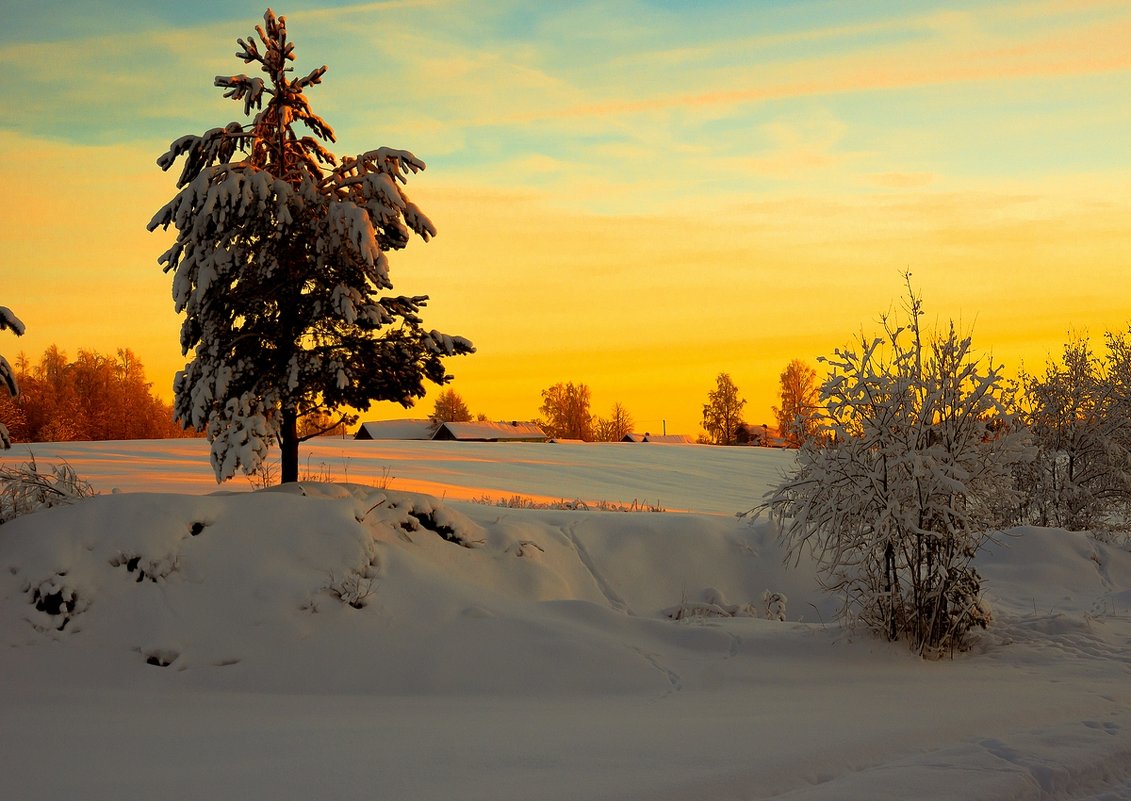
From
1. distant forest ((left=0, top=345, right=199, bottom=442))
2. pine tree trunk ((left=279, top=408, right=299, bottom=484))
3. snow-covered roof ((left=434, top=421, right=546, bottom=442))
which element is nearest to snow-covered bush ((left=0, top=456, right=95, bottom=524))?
pine tree trunk ((left=279, top=408, right=299, bottom=484))

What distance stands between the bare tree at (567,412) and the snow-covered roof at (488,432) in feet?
62.2

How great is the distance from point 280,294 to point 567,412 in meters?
79.0

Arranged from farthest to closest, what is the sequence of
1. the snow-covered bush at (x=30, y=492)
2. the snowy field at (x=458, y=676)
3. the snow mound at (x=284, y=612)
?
1. the snow-covered bush at (x=30, y=492)
2. the snow mound at (x=284, y=612)
3. the snowy field at (x=458, y=676)

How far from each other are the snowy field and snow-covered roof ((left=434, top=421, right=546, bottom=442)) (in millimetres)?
54695

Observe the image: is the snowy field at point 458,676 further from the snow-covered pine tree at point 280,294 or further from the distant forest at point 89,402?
the distant forest at point 89,402

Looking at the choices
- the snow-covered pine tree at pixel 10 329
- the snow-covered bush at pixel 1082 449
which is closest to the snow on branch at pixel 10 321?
the snow-covered pine tree at pixel 10 329

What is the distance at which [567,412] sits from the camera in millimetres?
92688

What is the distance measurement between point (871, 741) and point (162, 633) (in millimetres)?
6186

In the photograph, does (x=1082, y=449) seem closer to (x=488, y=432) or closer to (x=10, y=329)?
(x=10, y=329)

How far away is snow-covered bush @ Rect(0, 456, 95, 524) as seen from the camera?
1081 cm

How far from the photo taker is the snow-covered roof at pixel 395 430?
7519 cm

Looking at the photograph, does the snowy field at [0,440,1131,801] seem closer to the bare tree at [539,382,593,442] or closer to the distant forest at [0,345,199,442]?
the distant forest at [0,345,199,442]

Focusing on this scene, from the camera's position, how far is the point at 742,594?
1489 centimetres

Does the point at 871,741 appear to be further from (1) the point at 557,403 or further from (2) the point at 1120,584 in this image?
(1) the point at 557,403
